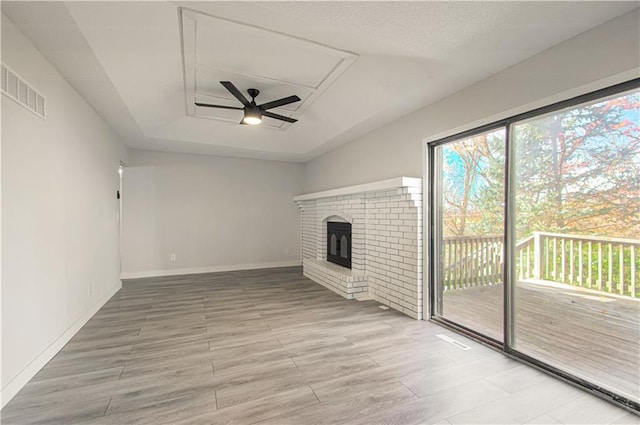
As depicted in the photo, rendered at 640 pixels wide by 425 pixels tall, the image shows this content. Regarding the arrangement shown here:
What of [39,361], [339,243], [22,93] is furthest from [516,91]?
[39,361]

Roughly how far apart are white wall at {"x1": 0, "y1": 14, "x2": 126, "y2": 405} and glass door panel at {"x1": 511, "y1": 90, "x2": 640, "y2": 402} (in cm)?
377

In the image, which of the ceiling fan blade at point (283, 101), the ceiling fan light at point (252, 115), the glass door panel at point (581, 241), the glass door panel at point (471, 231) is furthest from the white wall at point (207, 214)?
the glass door panel at point (581, 241)

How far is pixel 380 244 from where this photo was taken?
13.4ft

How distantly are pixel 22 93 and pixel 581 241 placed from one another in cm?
413

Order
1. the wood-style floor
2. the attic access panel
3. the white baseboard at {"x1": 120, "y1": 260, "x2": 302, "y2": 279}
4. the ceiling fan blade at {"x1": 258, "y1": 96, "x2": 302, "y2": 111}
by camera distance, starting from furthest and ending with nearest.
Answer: the white baseboard at {"x1": 120, "y1": 260, "x2": 302, "y2": 279} → the ceiling fan blade at {"x1": 258, "y1": 96, "x2": 302, "y2": 111} → the attic access panel → the wood-style floor

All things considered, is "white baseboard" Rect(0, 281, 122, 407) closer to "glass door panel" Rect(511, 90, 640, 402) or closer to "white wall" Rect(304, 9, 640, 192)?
"glass door panel" Rect(511, 90, 640, 402)

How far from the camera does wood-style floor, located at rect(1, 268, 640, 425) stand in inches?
71.0

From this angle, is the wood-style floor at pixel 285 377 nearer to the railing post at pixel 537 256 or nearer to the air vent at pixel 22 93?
the railing post at pixel 537 256

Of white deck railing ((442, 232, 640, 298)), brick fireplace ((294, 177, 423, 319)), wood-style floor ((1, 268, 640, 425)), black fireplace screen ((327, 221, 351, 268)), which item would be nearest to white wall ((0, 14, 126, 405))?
wood-style floor ((1, 268, 640, 425))

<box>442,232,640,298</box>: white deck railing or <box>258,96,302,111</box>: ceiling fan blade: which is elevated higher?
<box>258,96,302,111</box>: ceiling fan blade

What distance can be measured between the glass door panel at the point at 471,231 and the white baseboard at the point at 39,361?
3604 mm

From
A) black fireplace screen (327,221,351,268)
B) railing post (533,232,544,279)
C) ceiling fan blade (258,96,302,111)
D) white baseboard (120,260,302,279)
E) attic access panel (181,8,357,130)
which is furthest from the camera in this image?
white baseboard (120,260,302,279)

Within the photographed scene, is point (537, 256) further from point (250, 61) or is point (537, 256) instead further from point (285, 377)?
point (250, 61)

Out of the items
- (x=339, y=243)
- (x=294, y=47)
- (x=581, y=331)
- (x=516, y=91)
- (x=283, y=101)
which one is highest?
(x=294, y=47)
